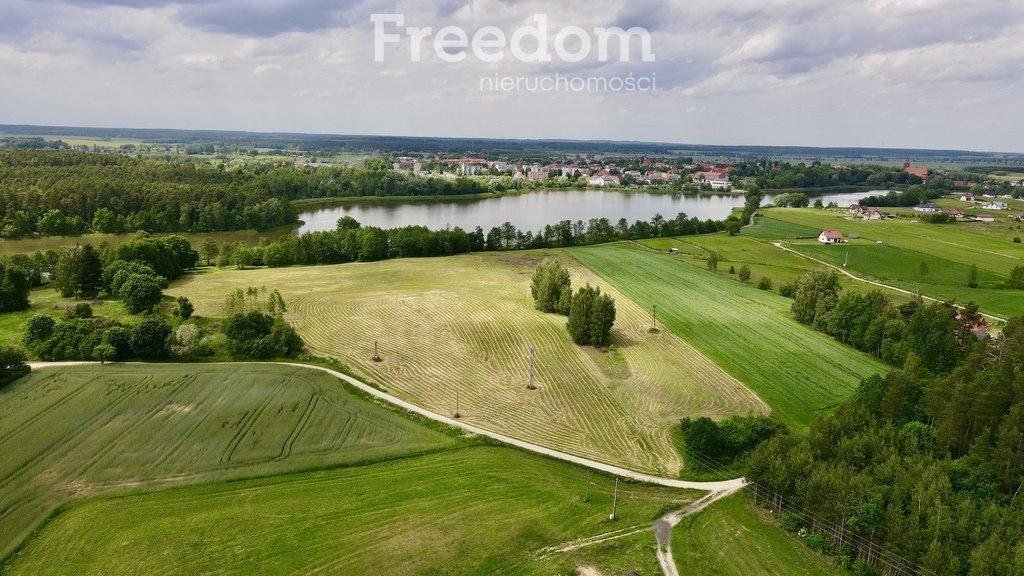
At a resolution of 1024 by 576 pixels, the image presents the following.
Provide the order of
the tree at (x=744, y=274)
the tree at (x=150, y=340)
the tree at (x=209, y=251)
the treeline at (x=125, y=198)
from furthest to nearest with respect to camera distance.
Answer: the treeline at (x=125, y=198) < the tree at (x=209, y=251) < the tree at (x=744, y=274) < the tree at (x=150, y=340)

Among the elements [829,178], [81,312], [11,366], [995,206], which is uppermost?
[829,178]

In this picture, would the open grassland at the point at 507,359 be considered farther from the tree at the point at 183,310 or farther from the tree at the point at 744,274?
the tree at the point at 744,274

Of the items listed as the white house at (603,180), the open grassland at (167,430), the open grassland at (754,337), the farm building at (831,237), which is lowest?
the open grassland at (167,430)

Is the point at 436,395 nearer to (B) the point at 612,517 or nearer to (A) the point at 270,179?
(B) the point at 612,517

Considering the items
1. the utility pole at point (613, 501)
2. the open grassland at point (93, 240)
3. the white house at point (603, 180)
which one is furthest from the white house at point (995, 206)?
the open grassland at point (93, 240)

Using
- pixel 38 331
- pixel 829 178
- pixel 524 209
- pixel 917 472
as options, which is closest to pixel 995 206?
pixel 829 178

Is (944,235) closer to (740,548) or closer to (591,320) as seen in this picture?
(591,320)

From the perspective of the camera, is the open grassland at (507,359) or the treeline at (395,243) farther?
the treeline at (395,243)
